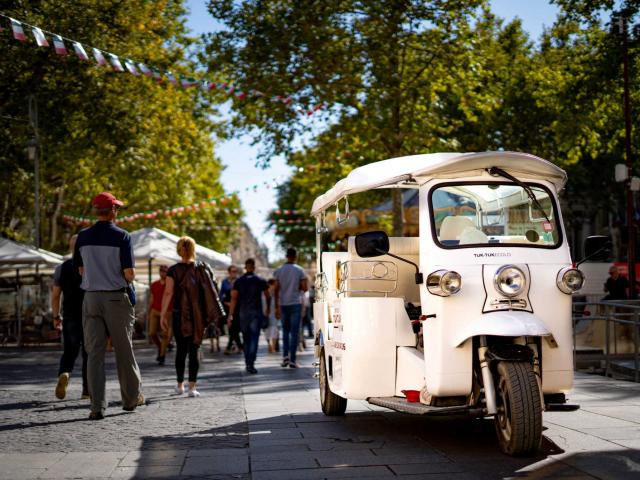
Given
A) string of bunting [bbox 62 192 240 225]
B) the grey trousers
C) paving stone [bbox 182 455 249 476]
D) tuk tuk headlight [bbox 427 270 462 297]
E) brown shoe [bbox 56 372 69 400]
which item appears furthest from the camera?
string of bunting [bbox 62 192 240 225]

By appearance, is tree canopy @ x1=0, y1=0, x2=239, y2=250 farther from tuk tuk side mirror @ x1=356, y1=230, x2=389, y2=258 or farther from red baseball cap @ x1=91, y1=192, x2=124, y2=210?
tuk tuk side mirror @ x1=356, y1=230, x2=389, y2=258

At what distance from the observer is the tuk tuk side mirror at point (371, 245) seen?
7844 millimetres

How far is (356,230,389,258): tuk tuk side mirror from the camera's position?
309 inches

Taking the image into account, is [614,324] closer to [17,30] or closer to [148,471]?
[148,471]

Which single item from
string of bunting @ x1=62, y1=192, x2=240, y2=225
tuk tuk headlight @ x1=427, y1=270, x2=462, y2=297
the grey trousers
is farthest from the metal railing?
string of bunting @ x1=62, y1=192, x2=240, y2=225

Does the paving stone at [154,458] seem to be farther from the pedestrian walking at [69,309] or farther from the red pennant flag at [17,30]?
the red pennant flag at [17,30]

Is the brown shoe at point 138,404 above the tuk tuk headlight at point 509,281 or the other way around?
the other way around

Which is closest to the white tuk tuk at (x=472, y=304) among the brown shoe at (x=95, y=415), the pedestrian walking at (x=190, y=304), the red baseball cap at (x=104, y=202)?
the brown shoe at (x=95, y=415)

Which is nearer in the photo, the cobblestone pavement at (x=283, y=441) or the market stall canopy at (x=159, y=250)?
the cobblestone pavement at (x=283, y=441)

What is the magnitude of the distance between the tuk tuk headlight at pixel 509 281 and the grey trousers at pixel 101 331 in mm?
4091

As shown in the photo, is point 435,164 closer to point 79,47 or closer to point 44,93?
point 79,47

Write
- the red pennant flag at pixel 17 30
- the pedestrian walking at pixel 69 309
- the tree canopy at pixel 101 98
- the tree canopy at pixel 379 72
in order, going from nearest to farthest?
the pedestrian walking at pixel 69 309, the red pennant flag at pixel 17 30, the tree canopy at pixel 101 98, the tree canopy at pixel 379 72

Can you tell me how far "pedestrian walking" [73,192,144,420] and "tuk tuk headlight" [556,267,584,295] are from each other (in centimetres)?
422

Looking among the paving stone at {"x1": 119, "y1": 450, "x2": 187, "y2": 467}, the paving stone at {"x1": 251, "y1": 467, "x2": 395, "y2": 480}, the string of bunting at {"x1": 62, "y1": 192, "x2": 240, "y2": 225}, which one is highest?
the string of bunting at {"x1": 62, "y1": 192, "x2": 240, "y2": 225}
